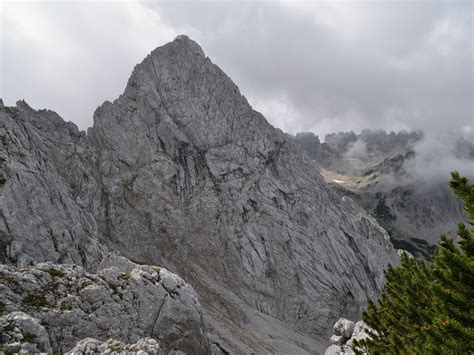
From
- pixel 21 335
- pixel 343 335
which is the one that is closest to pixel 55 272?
pixel 21 335

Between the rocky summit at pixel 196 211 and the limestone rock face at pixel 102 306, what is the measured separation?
45 centimetres

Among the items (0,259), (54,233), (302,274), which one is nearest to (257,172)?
(302,274)

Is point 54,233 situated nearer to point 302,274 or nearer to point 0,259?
point 0,259

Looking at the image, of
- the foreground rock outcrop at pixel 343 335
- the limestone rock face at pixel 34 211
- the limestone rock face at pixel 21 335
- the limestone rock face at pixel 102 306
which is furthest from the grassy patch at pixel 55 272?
the foreground rock outcrop at pixel 343 335

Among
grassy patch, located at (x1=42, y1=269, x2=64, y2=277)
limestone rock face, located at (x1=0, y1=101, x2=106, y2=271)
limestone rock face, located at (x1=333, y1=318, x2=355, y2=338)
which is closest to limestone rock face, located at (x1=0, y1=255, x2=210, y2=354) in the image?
grassy patch, located at (x1=42, y1=269, x2=64, y2=277)

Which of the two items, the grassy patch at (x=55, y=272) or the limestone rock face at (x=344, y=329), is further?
the limestone rock face at (x=344, y=329)

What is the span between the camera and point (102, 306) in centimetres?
3281

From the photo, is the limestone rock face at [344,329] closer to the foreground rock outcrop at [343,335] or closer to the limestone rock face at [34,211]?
the foreground rock outcrop at [343,335]

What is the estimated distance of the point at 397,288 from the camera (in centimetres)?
3158

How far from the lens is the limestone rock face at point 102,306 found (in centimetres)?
2728

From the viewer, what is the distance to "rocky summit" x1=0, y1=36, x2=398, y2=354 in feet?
Answer: 221

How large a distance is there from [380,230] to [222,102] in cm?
8818

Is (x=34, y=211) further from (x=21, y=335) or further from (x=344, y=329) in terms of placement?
(x=344, y=329)

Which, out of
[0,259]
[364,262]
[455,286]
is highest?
[364,262]
